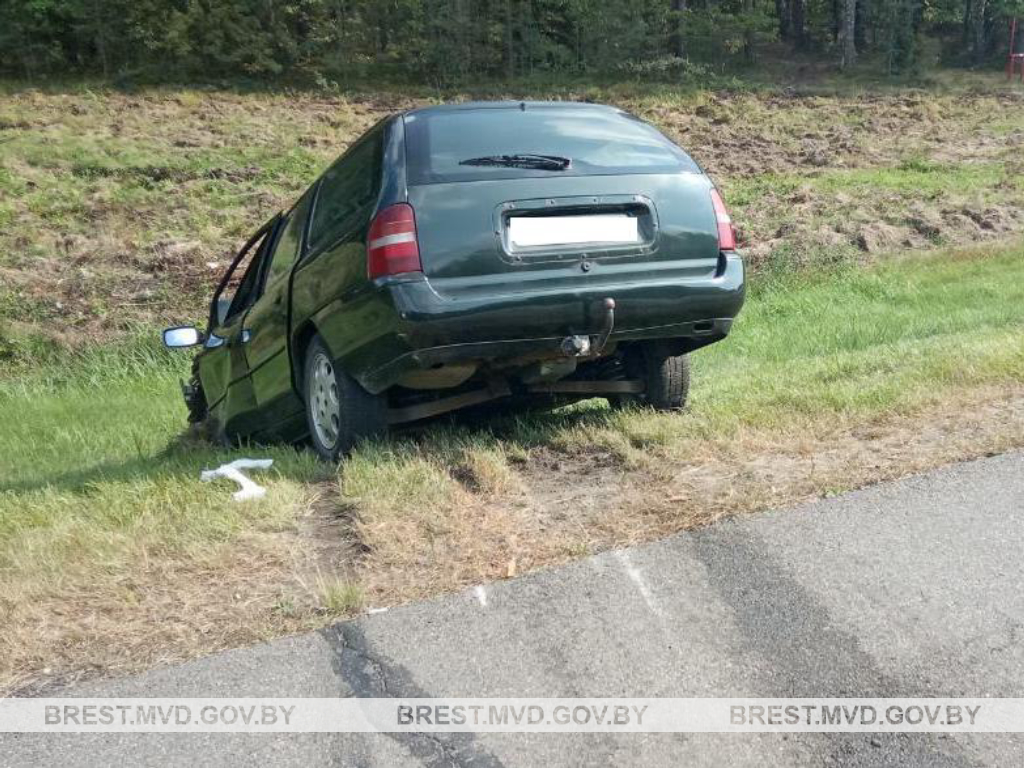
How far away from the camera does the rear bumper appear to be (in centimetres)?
461

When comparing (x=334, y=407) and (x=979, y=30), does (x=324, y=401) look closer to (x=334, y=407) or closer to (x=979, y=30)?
(x=334, y=407)

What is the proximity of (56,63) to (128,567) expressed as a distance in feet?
96.9

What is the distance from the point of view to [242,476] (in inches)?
188

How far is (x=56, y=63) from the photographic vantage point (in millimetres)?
29625

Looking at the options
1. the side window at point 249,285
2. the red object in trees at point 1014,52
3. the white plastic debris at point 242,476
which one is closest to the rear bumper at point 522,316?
the white plastic debris at point 242,476

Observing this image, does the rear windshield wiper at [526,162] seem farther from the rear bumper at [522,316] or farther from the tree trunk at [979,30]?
the tree trunk at [979,30]

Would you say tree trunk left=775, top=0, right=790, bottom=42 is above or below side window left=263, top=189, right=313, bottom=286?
below

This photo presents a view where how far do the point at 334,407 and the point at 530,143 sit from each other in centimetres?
157

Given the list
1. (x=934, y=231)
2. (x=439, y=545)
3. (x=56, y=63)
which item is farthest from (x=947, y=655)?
(x=56, y=63)

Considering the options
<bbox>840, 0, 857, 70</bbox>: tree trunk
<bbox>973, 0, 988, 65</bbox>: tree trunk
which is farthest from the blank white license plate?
<bbox>973, 0, 988, 65</bbox>: tree trunk

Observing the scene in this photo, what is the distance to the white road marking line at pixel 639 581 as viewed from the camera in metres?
3.51

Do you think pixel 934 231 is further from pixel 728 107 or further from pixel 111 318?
pixel 728 107

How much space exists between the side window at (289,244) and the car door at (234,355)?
278mm

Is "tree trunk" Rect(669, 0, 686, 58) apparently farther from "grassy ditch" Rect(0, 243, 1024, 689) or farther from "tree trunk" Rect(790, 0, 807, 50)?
"grassy ditch" Rect(0, 243, 1024, 689)
